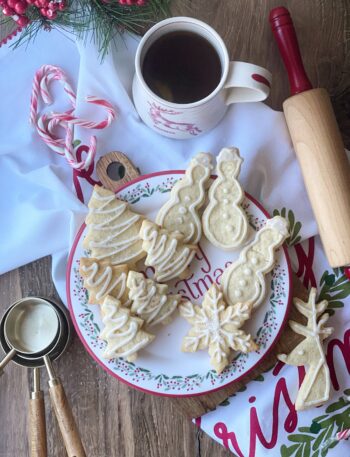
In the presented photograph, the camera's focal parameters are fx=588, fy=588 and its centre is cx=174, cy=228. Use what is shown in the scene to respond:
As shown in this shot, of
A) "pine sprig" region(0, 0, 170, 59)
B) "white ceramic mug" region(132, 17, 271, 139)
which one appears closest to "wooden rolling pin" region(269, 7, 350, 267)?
"white ceramic mug" region(132, 17, 271, 139)

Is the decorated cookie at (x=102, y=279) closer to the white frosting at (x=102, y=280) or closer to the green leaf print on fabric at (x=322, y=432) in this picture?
the white frosting at (x=102, y=280)

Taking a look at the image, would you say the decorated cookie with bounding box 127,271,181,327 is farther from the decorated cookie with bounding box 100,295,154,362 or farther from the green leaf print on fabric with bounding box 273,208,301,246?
the green leaf print on fabric with bounding box 273,208,301,246

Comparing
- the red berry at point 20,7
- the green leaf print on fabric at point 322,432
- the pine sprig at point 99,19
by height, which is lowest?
the green leaf print on fabric at point 322,432

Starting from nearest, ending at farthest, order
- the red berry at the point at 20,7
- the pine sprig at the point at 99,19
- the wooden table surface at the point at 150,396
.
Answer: the red berry at the point at 20,7 → the pine sprig at the point at 99,19 → the wooden table surface at the point at 150,396

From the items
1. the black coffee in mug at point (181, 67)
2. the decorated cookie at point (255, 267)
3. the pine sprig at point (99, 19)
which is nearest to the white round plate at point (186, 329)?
the decorated cookie at point (255, 267)

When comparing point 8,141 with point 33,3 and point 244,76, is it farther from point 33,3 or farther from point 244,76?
point 244,76

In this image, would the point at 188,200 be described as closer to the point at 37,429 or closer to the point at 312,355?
the point at 312,355
